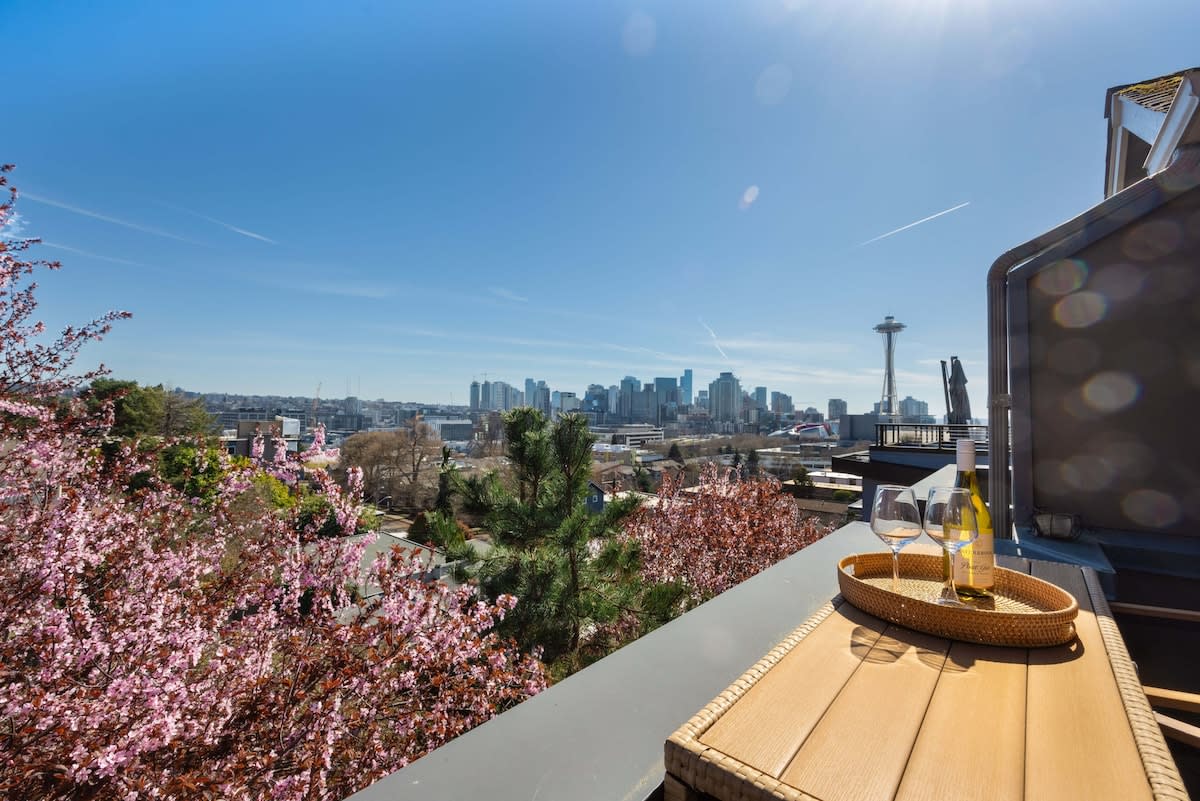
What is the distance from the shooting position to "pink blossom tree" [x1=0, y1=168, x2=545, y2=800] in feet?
5.35

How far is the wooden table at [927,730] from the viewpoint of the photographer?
480 mm

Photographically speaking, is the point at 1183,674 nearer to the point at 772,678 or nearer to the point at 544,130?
the point at 772,678

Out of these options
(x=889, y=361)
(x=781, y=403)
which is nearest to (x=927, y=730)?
(x=889, y=361)

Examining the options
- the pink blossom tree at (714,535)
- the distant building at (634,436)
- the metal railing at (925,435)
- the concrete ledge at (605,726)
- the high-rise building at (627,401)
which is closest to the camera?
the concrete ledge at (605,726)

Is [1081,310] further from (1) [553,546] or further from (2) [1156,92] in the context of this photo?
(1) [553,546]

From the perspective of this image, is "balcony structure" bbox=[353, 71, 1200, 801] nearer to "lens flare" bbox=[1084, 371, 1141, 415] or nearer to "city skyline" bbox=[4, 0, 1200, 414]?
"lens flare" bbox=[1084, 371, 1141, 415]

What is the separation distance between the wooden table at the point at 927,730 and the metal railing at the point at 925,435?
7328 millimetres

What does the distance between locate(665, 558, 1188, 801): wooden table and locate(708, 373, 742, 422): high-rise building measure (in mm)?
72024

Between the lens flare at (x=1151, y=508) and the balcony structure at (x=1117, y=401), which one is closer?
the balcony structure at (x=1117, y=401)

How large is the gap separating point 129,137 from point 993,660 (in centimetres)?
1563

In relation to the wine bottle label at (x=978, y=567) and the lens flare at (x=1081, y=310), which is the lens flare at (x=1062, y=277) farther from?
the wine bottle label at (x=978, y=567)

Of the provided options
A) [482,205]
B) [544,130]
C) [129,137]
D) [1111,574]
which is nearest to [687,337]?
[482,205]

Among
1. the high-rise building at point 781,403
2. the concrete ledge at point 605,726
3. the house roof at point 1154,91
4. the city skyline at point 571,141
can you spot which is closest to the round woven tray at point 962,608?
the concrete ledge at point 605,726

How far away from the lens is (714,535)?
5.82 meters
